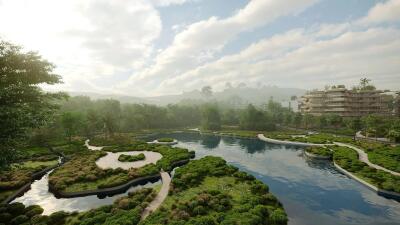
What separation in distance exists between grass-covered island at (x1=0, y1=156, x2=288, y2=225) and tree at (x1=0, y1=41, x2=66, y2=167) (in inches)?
334

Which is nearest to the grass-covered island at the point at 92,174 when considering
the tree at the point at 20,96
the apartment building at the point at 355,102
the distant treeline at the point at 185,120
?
the tree at the point at 20,96

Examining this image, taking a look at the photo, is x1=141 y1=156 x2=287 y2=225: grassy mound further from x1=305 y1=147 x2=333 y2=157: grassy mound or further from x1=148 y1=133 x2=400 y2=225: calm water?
x1=305 y1=147 x2=333 y2=157: grassy mound

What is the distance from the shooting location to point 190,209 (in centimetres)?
3098

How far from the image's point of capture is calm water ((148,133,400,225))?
3111cm

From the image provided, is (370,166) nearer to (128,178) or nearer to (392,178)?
(392,178)

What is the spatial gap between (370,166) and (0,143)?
60.0 meters

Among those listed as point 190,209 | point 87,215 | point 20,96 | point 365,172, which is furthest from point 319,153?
point 20,96

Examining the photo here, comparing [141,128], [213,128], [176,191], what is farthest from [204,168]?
[141,128]

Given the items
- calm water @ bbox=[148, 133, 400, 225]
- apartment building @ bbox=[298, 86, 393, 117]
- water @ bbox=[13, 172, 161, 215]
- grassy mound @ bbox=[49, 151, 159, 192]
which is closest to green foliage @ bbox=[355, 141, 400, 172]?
calm water @ bbox=[148, 133, 400, 225]

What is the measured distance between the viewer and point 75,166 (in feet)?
172

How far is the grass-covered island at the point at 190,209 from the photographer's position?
27.6m

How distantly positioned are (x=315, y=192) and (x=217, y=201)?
17.6m

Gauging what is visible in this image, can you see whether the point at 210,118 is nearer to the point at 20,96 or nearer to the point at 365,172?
the point at 365,172

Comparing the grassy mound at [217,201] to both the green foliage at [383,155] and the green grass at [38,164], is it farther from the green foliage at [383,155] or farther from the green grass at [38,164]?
the green grass at [38,164]
